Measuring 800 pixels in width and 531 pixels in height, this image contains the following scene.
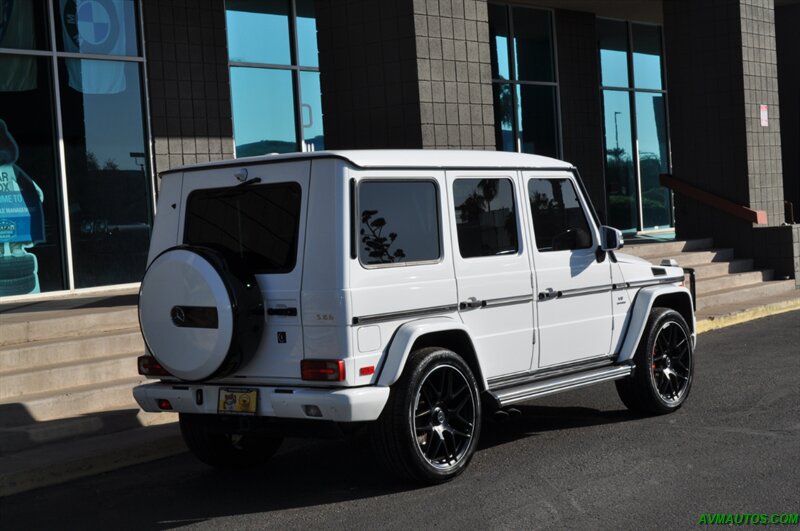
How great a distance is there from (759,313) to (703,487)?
9550mm

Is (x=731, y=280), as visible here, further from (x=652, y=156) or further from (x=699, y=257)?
(x=652, y=156)

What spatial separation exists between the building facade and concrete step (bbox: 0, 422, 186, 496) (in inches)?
214

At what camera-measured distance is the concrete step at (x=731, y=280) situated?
51.7 ft

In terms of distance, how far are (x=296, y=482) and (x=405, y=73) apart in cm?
660

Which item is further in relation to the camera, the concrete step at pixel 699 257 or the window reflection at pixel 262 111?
the concrete step at pixel 699 257

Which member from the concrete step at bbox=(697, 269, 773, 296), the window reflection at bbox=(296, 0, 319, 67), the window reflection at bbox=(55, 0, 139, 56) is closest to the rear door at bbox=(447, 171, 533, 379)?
the window reflection at bbox=(55, 0, 139, 56)

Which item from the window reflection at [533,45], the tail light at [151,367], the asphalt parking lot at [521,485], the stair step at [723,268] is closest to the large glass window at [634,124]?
the window reflection at [533,45]

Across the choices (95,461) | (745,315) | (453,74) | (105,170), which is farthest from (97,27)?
(745,315)

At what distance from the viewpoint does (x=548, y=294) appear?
7480 mm

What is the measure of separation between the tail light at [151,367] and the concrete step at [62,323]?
307 centimetres

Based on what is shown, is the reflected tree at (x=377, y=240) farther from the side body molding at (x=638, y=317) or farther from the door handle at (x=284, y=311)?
the side body molding at (x=638, y=317)

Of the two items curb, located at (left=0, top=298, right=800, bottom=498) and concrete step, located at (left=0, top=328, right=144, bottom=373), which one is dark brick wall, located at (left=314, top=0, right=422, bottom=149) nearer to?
concrete step, located at (left=0, top=328, right=144, bottom=373)

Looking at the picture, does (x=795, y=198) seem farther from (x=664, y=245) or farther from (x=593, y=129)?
(x=664, y=245)

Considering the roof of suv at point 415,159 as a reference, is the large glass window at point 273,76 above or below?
above
